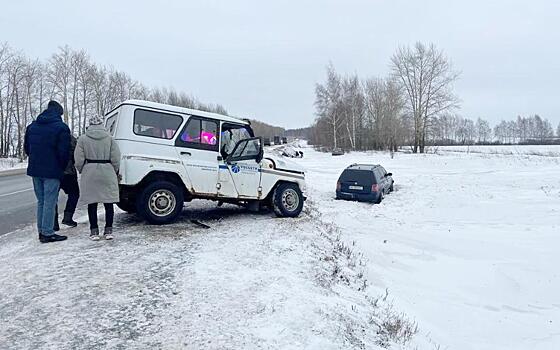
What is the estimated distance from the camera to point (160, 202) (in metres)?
7.06

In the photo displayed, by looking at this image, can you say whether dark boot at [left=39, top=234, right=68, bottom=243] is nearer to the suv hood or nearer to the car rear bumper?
the suv hood

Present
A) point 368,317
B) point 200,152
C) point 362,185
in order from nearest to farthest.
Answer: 1. point 368,317
2. point 200,152
3. point 362,185

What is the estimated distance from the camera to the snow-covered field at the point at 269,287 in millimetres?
3404

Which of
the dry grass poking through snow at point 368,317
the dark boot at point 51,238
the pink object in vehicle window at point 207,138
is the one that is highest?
the pink object in vehicle window at point 207,138

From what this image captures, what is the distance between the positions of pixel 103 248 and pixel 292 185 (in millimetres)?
4274

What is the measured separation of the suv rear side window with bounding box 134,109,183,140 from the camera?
685cm

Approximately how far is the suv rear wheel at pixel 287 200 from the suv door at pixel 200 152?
1.53 metres

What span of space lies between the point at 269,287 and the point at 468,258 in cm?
628

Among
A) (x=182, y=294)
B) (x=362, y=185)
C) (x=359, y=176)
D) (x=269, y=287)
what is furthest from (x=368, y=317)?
(x=359, y=176)

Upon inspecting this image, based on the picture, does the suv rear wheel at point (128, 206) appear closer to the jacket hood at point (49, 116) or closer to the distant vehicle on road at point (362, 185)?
the jacket hood at point (49, 116)

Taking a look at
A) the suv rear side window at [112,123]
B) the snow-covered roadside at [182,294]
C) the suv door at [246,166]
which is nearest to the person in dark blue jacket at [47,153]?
the snow-covered roadside at [182,294]

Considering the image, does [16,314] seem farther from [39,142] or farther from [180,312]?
[39,142]

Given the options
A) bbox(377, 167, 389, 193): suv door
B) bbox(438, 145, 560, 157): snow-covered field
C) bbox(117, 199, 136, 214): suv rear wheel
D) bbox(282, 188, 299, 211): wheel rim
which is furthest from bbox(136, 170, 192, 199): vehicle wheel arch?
bbox(438, 145, 560, 157): snow-covered field

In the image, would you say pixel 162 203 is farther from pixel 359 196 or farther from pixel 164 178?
pixel 359 196
